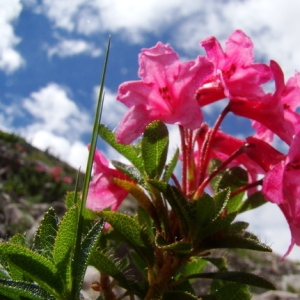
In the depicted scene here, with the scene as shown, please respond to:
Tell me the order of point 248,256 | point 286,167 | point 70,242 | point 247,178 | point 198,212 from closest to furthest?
point 70,242 → point 198,212 → point 286,167 → point 247,178 → point 248,256

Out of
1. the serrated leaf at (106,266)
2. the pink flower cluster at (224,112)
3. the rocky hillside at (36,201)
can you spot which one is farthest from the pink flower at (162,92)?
the rocky hillside at (36,201)

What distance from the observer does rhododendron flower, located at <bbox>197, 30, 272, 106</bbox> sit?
1096 mm

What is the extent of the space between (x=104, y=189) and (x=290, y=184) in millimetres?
385

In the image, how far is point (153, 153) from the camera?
0.97 m

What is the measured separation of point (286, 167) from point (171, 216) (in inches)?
9.8

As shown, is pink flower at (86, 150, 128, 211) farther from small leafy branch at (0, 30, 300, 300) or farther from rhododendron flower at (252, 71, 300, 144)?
rhododendron flower at (252, 71, 300, 144)

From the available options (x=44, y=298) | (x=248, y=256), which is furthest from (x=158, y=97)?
(x=248, y=256)

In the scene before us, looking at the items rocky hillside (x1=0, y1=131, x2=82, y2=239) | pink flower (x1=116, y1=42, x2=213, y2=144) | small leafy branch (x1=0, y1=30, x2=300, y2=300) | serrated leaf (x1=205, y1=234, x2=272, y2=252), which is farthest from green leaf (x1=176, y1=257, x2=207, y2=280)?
rocky hillside (x1=0, y1=131, x2=82, y2=239)

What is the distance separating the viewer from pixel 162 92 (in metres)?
1.08

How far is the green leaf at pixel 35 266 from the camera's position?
2.48 ft

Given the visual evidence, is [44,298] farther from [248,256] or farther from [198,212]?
[248,256]

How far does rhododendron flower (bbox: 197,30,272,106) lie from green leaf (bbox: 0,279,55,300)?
1.73 feet

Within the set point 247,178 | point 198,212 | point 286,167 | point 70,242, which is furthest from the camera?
point 247,178

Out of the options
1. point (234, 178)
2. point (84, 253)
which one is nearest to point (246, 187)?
point (234, 178)
